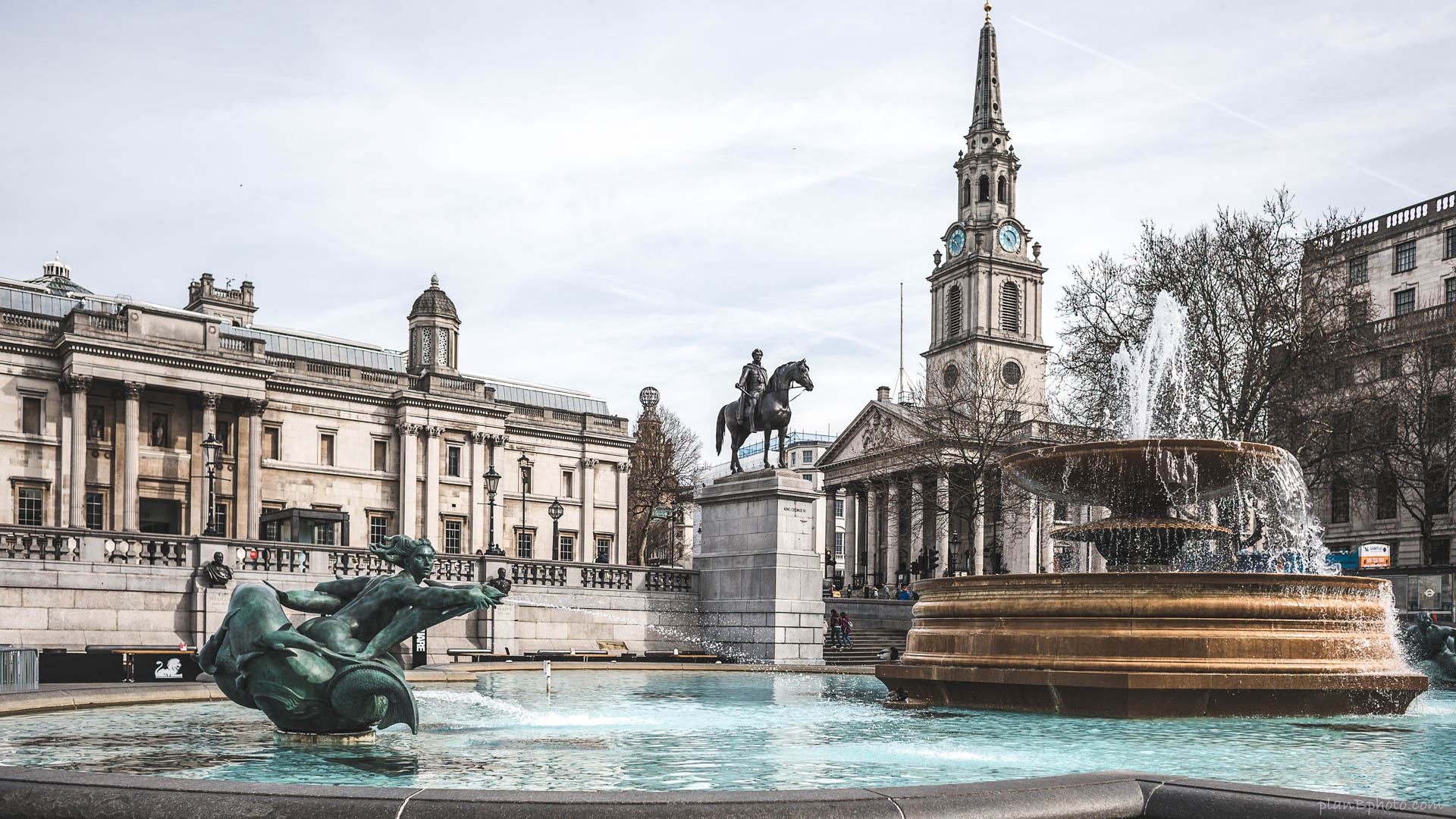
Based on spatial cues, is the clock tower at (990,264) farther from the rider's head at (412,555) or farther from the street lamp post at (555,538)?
the rider's head at (412,555)

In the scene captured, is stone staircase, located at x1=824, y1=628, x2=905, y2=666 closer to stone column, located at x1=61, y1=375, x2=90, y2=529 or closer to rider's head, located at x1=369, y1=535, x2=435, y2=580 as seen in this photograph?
A: rider's head, located at x1=369, y1=535, x2=435, y2=580

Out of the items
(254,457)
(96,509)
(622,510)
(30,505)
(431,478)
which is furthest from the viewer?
(622,510)

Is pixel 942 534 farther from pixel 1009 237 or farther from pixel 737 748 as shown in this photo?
pixel 737 748

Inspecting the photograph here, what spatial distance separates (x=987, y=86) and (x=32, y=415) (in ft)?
235

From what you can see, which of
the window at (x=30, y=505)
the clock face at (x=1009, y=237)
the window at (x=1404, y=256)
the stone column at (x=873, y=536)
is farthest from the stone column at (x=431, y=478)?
the window at (x=1404, y=256)

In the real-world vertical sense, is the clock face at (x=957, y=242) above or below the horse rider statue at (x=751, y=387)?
above

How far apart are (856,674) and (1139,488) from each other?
8.20 metres

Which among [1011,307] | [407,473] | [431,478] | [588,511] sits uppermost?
[1011,307]

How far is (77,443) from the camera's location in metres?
54.7

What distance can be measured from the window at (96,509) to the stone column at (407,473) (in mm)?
14280

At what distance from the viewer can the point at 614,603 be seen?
31.1 metres

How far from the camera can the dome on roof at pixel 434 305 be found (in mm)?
71188

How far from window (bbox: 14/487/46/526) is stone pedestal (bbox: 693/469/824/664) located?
3915 cm

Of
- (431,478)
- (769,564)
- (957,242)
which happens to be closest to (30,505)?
(431,478)
